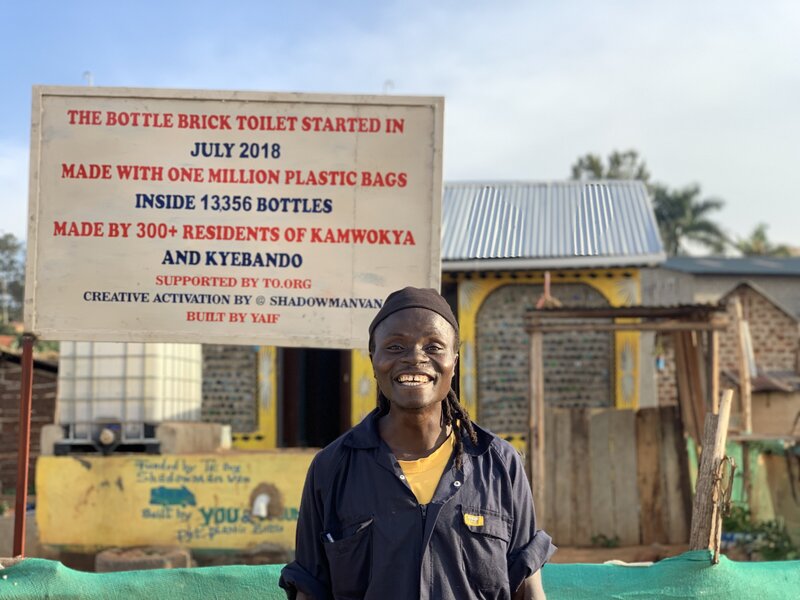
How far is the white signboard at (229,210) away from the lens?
4.37 m

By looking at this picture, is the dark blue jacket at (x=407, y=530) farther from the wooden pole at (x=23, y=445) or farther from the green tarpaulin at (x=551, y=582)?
the wooden pole at (x=23, y=445)

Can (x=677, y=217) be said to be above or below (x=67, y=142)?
above

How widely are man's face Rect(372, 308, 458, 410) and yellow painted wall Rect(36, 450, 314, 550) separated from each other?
621 cm

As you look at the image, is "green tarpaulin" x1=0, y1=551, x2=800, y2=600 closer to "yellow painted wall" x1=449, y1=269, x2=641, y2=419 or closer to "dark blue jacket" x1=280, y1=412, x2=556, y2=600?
"dark blue jacket" x1=280, y1=412, x2=556, y2=600

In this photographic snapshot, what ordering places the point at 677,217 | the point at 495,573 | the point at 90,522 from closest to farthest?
1. the point at 495,573
2. the point at 90,522
3. the point at 677,217

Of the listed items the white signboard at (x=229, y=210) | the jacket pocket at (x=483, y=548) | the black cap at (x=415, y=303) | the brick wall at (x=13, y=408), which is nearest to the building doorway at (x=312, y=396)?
the brick wall at (x=13, y=408)

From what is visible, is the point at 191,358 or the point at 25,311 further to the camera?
the point at 191,358

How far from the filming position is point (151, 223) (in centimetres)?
440

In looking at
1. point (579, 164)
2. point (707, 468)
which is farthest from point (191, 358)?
point (579, 164)

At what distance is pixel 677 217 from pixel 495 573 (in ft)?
114

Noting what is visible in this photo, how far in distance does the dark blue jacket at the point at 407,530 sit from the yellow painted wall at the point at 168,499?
6.14 metres

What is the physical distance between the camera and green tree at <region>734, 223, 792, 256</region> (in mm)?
35688

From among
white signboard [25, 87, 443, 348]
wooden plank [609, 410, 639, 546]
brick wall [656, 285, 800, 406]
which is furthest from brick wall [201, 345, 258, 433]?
brick wall [656, 285, 800, 406]

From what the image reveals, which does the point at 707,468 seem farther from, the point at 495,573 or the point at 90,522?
the point at 90,522
